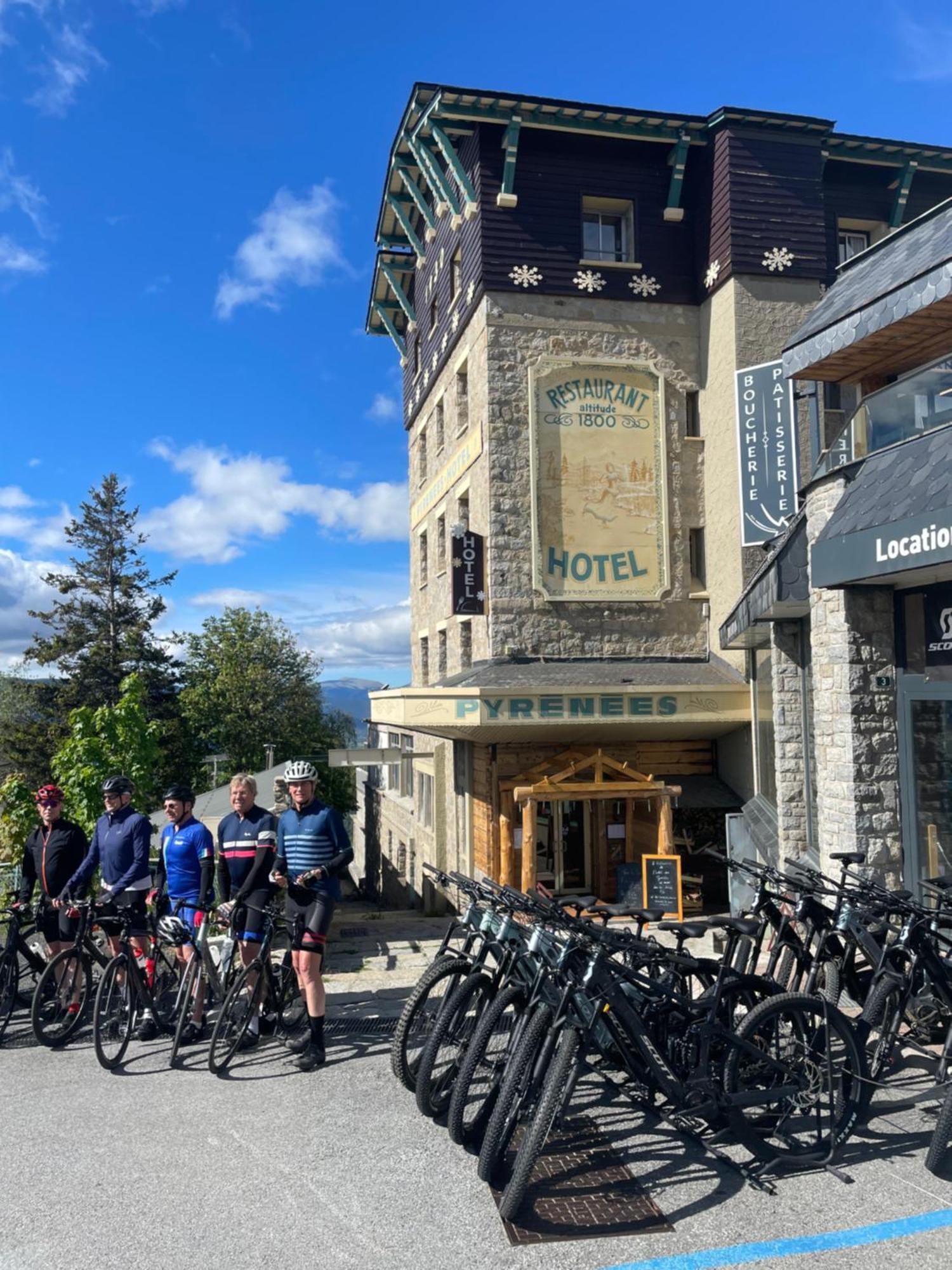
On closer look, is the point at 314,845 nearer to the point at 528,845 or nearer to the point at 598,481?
the point at 528,845

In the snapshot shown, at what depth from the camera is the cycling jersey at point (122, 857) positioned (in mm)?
7594

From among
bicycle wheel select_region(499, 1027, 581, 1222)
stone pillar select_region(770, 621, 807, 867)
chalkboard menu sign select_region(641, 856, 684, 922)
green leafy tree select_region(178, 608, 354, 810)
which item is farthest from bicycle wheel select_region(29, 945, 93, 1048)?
green leafy tree select_region(178, 608, 354, 810)

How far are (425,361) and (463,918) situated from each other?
69.3 ft

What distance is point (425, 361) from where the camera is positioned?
82.8ft

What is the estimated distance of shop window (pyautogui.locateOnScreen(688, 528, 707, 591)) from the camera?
19000mm

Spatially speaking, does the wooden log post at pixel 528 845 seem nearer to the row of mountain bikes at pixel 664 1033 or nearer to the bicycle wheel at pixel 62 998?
the bicycle wheel at pixel 62 998

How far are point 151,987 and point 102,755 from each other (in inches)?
327

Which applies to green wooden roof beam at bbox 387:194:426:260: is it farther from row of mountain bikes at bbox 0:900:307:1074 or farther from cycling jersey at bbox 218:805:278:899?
row of mountain bikes at bbox 0:900:307:1074

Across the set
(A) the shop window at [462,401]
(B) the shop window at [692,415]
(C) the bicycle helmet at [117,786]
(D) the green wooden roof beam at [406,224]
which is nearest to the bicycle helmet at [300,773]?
(C) the bicycle helmet at [117,786]

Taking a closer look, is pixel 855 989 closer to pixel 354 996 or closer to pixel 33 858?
pixel 354 996

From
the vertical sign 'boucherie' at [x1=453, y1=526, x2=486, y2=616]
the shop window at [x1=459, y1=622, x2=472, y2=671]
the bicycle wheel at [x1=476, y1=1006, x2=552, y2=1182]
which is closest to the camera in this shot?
the bicycle wheel at [x1=476, y1=1006, x2=552, y2=1182]

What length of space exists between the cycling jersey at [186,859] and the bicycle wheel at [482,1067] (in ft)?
9.70

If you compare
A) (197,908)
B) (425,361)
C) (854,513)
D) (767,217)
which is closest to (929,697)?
(854,513)

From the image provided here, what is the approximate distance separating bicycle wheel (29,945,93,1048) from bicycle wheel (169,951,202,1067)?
0.80 m
